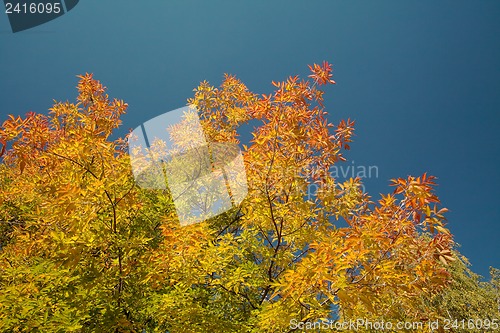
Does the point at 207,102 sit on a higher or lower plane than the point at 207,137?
higher

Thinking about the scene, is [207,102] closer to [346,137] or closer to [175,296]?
[346,137]

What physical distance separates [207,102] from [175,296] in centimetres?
460

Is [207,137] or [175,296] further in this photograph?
[207,137]

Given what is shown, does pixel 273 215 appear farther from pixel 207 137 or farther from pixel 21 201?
pixel 21 201

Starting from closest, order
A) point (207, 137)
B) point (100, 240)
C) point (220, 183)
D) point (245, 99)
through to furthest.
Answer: point (100, 240) < point (220, 183) < point (207, 137) < point (245, 99)

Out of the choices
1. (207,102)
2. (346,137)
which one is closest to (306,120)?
(346,137)

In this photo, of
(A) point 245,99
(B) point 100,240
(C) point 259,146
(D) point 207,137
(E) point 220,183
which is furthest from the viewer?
(A) point 245,99

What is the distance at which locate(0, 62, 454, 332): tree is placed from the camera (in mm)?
3623

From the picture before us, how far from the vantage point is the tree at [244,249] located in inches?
143

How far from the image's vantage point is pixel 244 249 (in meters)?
4.95

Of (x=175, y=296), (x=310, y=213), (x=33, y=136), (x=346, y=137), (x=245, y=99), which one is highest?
(x=245, y=99)

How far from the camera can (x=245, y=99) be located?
7.89 meters

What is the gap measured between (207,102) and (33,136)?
3.87 metres

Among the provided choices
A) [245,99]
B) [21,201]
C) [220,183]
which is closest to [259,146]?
[220,183]
